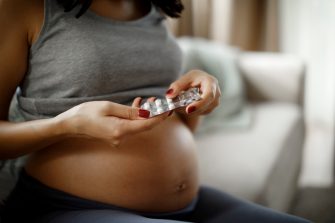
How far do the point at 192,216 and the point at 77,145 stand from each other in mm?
326

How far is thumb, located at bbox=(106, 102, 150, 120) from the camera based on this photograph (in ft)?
2.28

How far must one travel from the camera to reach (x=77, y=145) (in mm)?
781

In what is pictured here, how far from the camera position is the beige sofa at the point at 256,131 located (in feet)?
4.15

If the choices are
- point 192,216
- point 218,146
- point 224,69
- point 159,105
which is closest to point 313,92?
point 224,69

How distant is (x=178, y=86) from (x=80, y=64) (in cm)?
20

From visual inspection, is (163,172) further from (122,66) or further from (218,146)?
(218,146)

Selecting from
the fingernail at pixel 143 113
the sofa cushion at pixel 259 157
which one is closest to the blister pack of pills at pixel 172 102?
the fingernail at pixel 143 113

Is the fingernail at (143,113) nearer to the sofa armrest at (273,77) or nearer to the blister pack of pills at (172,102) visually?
the blister pack of pills at (172,102)

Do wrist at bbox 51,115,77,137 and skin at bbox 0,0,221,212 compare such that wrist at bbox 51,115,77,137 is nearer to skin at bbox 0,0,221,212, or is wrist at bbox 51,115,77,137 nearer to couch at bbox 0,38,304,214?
skin at bbox 0,0,221,212

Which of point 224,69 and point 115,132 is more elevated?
point 115,132

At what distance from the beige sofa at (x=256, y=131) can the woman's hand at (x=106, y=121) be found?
0.62m

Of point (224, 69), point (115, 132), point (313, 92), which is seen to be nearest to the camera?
point (115, 132)

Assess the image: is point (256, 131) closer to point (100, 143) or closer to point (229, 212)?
point (229, 212)

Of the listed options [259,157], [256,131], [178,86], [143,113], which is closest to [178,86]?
[178,86]
